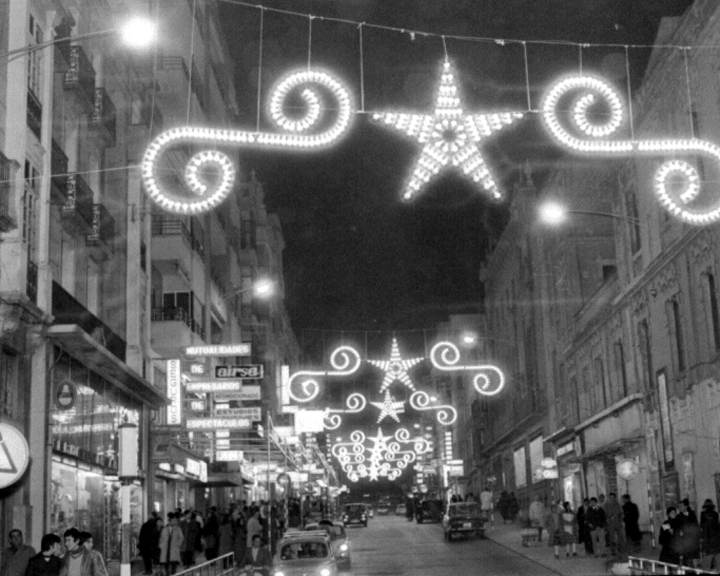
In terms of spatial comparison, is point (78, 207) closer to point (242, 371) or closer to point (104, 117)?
point (104, 117)

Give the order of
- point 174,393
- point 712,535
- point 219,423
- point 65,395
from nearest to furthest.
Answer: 1. point 712,535
2. point 65,395
3. point 219,423
4. point 174,393

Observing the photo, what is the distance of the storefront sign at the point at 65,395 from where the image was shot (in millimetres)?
26391

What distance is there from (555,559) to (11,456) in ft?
76.3

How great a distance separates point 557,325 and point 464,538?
12.8 metres

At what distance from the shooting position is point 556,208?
28.0 metres

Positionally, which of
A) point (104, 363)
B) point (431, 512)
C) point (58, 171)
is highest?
point (58, 171)

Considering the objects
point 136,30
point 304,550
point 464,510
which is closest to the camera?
point 136,30

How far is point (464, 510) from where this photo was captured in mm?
49562

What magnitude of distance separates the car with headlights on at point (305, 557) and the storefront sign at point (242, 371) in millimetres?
12074

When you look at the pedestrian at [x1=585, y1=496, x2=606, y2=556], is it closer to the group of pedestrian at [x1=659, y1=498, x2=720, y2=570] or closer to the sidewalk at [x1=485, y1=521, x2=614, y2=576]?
the sidewalk at [x1=485, y1=521, x2=614, y2=576]

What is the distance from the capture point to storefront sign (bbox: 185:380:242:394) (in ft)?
121

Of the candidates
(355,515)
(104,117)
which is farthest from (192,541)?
(355,515)

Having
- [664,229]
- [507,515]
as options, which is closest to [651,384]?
[664,229]

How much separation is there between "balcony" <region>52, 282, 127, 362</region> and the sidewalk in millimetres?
13862
